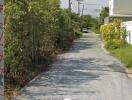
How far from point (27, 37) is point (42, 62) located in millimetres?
3174

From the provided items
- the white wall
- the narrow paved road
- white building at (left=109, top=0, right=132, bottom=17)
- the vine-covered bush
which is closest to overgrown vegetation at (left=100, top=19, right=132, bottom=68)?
the vine-covered bush

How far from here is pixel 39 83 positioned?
14.6 meters

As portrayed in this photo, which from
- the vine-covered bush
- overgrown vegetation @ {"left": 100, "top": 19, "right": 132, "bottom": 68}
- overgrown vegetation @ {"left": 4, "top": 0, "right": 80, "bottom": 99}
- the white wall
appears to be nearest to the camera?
overgrown vegetation @ {"left": 4, "top": 0, "right": 80, "bottom": 99}

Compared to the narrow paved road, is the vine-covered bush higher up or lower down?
higher up

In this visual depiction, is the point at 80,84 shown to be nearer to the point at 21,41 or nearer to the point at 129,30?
the point at 21,41

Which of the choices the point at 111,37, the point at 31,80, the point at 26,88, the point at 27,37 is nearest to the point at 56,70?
the point at 27,37

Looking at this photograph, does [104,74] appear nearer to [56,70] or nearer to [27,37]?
[56,70]

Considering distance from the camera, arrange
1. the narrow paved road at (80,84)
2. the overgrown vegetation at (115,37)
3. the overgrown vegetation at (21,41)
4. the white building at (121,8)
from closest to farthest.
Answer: the narrow paved road at (80,84) < the overgrown vegetation at (21,41) < the overgrown vegetation at (115,37) < the white building at (121,8)

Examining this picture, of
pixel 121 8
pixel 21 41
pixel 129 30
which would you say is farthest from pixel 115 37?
pixel 121 8

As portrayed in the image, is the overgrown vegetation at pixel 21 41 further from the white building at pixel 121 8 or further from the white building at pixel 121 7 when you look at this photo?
the white building at pixel 121 7

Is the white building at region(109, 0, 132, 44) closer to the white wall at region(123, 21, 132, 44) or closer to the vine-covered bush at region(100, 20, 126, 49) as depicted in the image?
the vine-covered bush at region(100, 20, 126, 49)

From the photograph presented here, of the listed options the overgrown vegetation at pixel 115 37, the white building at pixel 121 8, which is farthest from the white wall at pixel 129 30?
the white building at pixel 121 8

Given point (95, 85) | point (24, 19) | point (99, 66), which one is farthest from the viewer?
point (99, 66)

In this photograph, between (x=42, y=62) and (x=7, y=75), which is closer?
(x=7, y=75)
